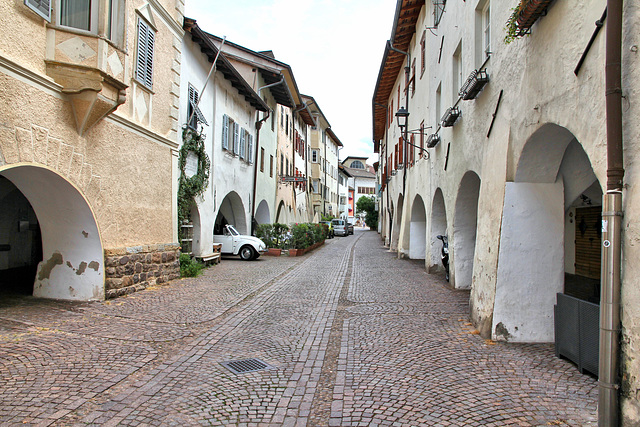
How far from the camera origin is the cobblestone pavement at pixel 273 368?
3.86 meters

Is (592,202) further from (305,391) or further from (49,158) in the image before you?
(49,158)

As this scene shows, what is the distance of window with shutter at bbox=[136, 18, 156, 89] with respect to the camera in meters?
9.56

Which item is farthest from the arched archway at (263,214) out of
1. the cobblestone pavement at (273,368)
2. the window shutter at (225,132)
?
the cobblestone pavement at (273,368)

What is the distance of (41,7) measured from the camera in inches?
260

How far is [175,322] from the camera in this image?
713 cm

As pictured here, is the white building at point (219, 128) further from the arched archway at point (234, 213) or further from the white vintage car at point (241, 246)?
the white vintage car at point (241, 246)

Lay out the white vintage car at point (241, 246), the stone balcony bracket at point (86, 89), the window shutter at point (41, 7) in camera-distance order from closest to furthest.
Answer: the window shutter at point (41, 7), the stone balcony bracket at point (86, 89), the white vintage car at point (241, 246)

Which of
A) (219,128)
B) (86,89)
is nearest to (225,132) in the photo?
(219,128)

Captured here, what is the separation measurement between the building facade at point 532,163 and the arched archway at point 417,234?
20.9 feet

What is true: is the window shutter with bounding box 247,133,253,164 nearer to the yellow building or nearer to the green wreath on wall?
the green wreath on wall

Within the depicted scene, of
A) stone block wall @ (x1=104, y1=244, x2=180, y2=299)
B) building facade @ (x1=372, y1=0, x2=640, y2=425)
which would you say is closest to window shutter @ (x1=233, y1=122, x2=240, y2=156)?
stone block wall @ (x1=104, y1=244, x2=180, y2=299)

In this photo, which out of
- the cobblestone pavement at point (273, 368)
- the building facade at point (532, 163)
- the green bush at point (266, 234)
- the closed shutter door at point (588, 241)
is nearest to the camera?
the building facade at point (532, 163)

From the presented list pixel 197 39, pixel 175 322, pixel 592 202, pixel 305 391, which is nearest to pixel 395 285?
pixel 592 202

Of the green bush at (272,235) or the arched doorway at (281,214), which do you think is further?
the arched doorway at (281,214)
